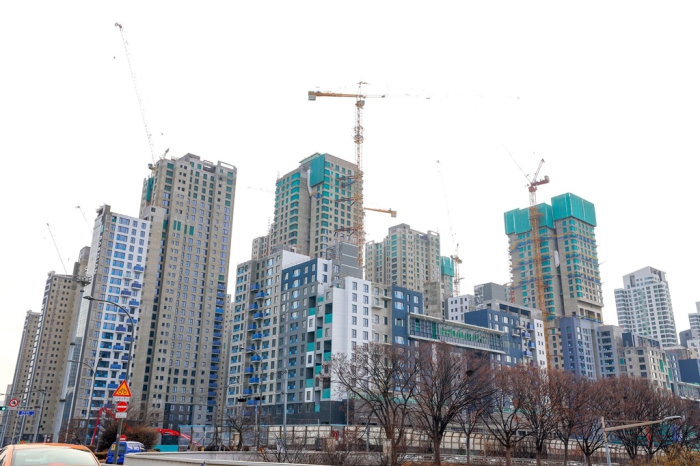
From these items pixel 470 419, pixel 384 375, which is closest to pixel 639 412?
pixel 470 419

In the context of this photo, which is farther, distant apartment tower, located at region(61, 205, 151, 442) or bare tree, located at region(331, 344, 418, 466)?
distant apartment tower, located at region(61, 205, 151, 442)

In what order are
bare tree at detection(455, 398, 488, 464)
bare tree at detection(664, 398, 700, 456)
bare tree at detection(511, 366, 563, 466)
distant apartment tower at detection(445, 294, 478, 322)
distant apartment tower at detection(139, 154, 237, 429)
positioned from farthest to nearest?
distant apartment tower at detection(445, 294, 478, 322) < distant apartment tower at detection(139, 154, 237, 429) < bare tree at detection(664, 398, 700, 456) < bare tree at detection(455, 398, 488, 464) < bare tree at detection(511, 366, 563, 466)

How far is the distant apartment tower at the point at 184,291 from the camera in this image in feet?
545

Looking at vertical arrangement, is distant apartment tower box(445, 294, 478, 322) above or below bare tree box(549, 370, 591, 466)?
above

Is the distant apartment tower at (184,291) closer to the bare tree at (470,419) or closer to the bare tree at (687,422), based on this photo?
the bare tree at (470,419)

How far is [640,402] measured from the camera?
81.7 meters

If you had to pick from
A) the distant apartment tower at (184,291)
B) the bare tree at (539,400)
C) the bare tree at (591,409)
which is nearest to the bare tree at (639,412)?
the bare tree at (591,409)

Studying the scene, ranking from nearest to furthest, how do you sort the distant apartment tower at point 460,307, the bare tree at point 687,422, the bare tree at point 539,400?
1. the bare tree at point 539,400
2. the bare tree at point 687,422
3. the distant apartment tower at point 460,307

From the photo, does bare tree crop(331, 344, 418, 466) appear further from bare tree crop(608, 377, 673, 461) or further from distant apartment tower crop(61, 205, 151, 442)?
distant apartment tower crop(61, 205, 151, 442)

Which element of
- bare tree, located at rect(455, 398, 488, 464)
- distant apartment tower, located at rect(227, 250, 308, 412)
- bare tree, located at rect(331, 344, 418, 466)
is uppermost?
distant apartment tower, located at rect(227, 250, 308, 412)

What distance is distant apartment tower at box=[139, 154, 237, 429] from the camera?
545 feet

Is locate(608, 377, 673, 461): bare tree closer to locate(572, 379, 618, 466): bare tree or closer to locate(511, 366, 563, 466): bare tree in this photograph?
locate(572, 379, 618, 466): bare tree

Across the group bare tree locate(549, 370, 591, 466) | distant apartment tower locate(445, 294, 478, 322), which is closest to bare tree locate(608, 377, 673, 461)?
bare tree locate(549, 370, 591, 466)

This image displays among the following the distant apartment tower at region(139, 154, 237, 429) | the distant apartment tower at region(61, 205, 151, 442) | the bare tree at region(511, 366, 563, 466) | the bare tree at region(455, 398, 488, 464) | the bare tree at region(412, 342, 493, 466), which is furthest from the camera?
the distant apartment tower at region(139, 154, 237, 429)
